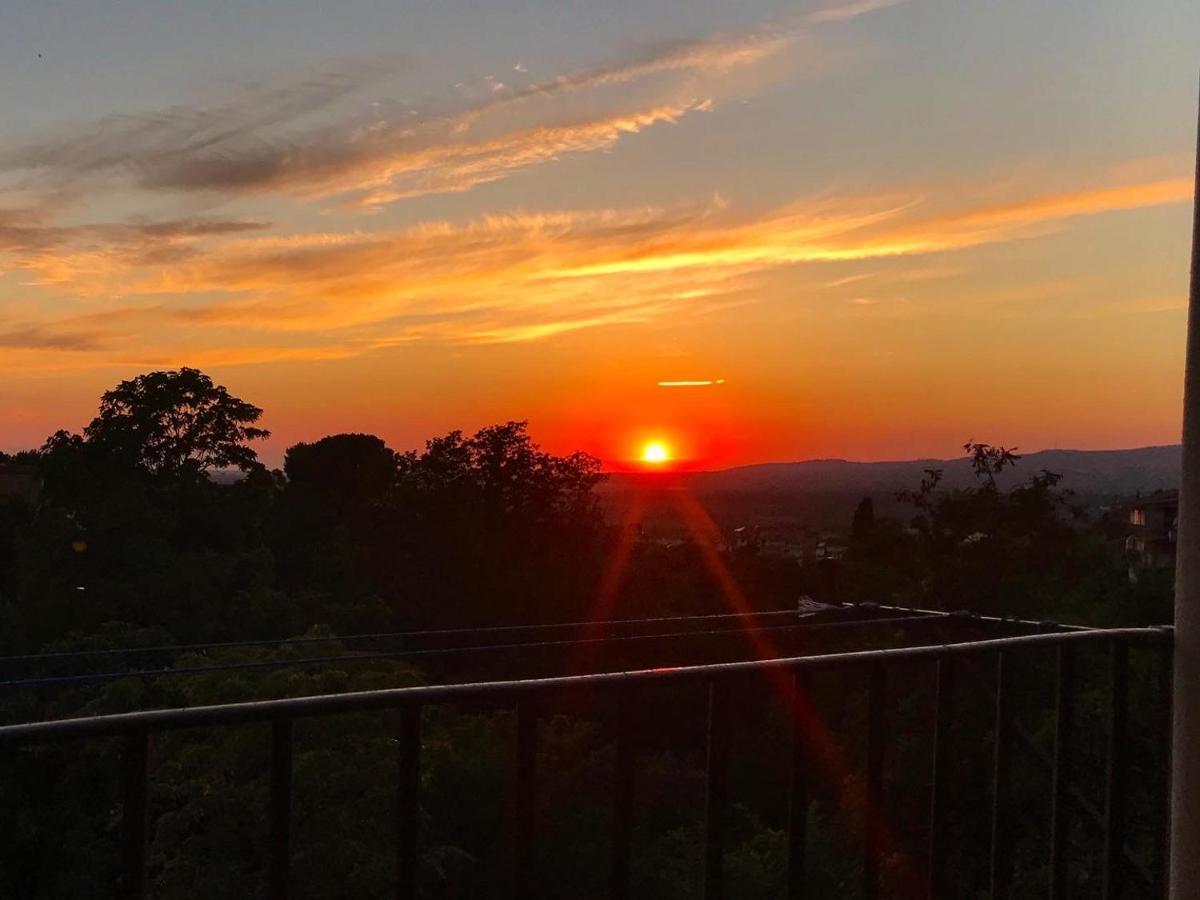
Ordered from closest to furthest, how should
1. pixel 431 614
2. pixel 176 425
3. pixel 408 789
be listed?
pixel 408 789, pixel 176 425, pixel 431 614

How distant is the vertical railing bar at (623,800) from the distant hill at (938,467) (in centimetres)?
102

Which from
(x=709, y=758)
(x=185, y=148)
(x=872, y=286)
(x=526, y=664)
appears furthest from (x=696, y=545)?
(x=709, y=758)

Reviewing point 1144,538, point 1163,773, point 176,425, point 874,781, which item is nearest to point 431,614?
point 176,425

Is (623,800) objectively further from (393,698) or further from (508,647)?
(508,647)

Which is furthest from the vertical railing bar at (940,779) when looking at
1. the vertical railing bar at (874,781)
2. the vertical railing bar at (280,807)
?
the vertical railing bar at (280,807)

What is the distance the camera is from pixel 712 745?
1699 millimetres

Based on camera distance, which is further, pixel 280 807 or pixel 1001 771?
pixel 1001 771

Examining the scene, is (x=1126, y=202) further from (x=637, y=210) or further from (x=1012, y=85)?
(x=637, y=210)

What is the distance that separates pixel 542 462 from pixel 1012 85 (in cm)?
2840

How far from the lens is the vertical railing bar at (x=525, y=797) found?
4.90 ft

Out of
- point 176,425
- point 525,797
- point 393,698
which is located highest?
point 176,425

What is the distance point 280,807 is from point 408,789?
0.55 ft

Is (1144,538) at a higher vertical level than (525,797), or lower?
lower

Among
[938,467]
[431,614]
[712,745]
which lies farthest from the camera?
[431,614]
